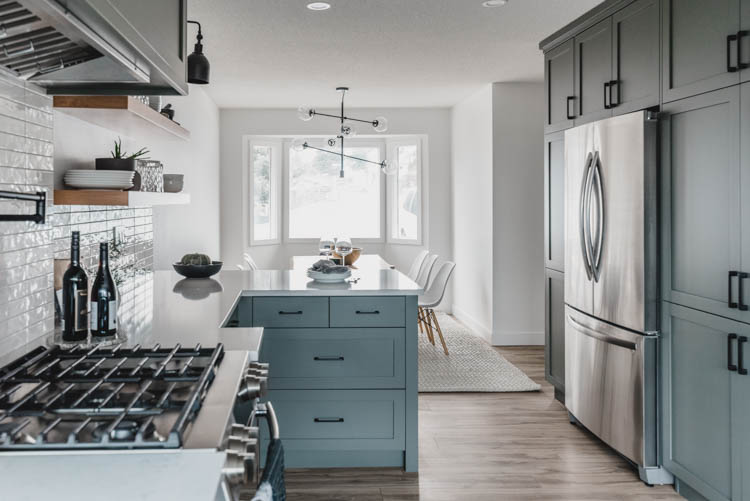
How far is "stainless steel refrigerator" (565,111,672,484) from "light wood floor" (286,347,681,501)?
14 cm

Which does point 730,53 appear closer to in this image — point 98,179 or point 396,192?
point 98,179

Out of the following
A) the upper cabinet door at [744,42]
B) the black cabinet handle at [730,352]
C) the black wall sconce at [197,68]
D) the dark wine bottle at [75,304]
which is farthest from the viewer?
the black wall sconce at [197,68]

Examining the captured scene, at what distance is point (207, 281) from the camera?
3.68m

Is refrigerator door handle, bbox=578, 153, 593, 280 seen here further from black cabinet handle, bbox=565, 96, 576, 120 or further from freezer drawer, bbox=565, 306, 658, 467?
black cabinet handle, bbox=565, 96, 576, 120

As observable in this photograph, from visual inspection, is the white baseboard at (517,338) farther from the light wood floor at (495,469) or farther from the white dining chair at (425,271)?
the light wood floor at (495,469)

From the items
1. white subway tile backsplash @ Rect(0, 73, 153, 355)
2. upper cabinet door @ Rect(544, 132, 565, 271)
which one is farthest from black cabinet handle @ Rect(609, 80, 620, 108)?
white subway tile backsplash @ Rect(0, 73, 153, 355)

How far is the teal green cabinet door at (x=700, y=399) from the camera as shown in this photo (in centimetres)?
254

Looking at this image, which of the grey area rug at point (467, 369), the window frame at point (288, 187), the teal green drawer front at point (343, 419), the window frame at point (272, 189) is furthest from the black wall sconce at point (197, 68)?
the window frame at point (288, 187)

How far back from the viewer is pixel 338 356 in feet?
10.6

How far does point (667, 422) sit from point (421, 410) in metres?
1.65

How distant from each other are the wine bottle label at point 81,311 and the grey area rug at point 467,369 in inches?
119

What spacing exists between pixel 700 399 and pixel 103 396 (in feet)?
7.85

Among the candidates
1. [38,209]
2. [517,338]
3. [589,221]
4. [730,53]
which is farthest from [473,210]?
[38,209]

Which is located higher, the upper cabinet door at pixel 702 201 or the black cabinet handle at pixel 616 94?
the black cabinet handle at pixel 616 94
